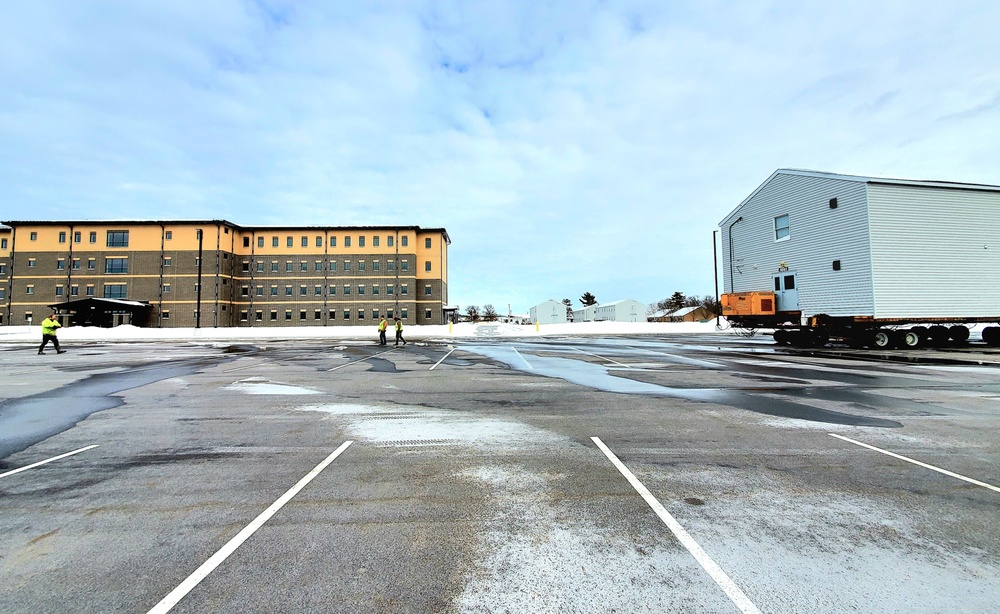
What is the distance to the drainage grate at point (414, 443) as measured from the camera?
590 cm

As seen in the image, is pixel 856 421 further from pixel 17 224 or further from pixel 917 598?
pixel 17 224

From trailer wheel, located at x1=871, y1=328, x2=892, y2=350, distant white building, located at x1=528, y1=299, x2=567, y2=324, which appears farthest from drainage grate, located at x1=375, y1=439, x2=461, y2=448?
distant white building, located at x1=528, y1=299, x2=567, y2=324

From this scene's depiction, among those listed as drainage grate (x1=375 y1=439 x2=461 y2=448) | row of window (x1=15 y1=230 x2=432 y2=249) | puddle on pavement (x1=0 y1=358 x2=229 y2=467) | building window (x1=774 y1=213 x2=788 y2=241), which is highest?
row of window (x1=15 y1=230 x2=432 y2=249)

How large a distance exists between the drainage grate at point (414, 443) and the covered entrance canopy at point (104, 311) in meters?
72.0

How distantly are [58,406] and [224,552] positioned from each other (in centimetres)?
851

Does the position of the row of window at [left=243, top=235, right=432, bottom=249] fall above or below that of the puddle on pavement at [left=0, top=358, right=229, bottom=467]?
above

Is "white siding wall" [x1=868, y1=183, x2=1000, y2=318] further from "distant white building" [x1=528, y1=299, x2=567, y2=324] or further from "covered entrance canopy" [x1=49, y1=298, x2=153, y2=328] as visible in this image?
"distant white building" [x1=528, y1=299, x2=567, y2=324]

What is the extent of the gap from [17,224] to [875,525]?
96162 mm

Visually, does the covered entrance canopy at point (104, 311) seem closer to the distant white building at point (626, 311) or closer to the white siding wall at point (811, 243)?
the white siding wall at point (811, 243)

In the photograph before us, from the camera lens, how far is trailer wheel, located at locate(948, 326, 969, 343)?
2242 cm

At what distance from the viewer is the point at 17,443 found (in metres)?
6.11

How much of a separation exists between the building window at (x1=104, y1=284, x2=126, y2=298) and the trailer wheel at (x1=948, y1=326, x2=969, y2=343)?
291 ft

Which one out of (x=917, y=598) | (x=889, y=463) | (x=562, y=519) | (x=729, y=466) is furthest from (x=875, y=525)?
(x=562, y=519)

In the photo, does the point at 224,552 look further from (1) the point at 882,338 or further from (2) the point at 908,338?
(2) the point at 908,338
